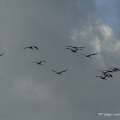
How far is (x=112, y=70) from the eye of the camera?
12081cm

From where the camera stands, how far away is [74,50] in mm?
128750

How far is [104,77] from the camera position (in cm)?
12712

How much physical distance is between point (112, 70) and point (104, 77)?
680 centimetres

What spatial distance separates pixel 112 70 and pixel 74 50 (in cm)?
1357

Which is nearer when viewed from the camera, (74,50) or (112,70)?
(112,70)

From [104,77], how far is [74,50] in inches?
438

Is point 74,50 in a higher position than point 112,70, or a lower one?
higher
